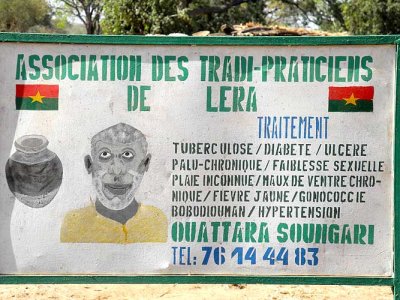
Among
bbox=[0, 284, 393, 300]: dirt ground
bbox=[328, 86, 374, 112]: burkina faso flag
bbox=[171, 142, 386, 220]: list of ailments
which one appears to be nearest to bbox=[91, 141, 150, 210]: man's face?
bbox=[171, 142, 386, 220]: list of ailments

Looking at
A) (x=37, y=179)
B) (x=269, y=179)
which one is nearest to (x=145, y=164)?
(x=37, y=179)

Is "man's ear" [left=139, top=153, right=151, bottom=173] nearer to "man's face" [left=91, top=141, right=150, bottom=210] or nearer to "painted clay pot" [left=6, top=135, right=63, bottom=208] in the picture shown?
"man's face" [left=91, top=141, right=150, bottom=210]

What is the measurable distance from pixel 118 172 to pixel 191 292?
1.63m

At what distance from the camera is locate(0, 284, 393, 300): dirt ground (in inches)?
250

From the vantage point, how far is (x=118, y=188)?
17.1ft

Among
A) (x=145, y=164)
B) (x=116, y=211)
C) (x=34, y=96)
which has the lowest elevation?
(x=116, y=211)

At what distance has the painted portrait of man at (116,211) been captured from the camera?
5.21 metres

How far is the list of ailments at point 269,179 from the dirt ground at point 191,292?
1318mm

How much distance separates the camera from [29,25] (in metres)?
47.4

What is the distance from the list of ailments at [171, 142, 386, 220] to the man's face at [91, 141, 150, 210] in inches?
8.7

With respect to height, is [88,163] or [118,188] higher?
[88,163]

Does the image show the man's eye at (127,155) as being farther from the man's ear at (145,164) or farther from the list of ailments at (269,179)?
the list of ailments at (269,179)

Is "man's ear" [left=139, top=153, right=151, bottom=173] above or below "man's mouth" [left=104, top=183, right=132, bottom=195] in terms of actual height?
above

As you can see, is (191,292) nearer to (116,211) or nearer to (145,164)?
(116,211)
